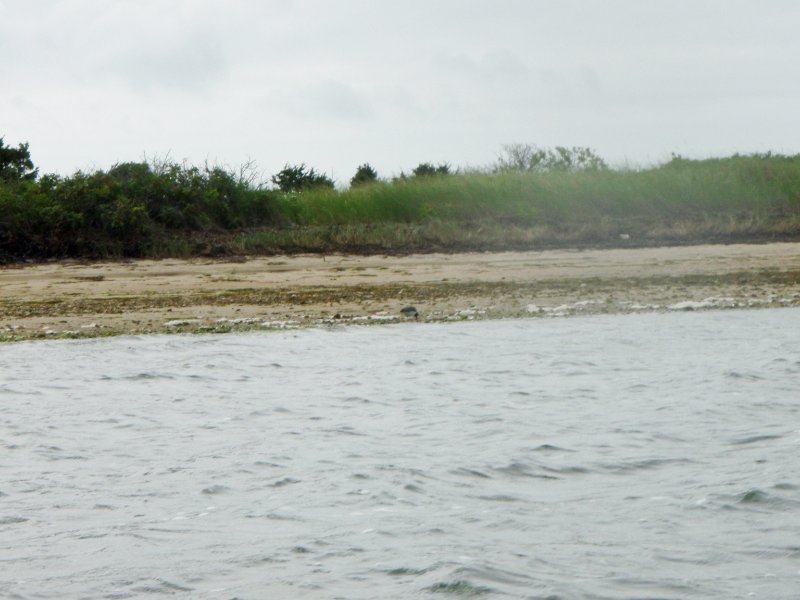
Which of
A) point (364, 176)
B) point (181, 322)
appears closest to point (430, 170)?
point (364, 176)

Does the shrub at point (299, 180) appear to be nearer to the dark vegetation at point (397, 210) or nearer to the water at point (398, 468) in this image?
the dark vegetation at point (397, 210)

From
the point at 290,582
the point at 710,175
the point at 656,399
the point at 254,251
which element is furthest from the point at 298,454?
the point at 710,175

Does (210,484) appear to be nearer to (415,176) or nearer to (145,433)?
(145,433)

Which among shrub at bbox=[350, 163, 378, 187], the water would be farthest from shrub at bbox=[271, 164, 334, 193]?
the water

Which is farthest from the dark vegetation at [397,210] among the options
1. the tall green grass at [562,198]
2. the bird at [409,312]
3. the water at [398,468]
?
the water at [398,468]

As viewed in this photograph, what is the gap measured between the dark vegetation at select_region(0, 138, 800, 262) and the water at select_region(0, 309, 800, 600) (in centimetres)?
736

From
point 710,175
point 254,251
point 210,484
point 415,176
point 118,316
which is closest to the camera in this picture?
point 210,484

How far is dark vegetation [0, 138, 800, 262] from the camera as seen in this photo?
59.8 feet

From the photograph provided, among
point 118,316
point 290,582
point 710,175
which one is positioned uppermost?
point 710,175

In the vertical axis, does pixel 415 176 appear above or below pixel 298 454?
above

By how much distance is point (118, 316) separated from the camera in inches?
492

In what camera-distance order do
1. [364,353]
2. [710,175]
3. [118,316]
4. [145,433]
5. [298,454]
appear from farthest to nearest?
[710,175], [118,316], [364,353], [145,433], [298,454]

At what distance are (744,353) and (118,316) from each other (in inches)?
264

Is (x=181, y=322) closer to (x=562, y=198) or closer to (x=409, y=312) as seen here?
(x=409, y=312)
